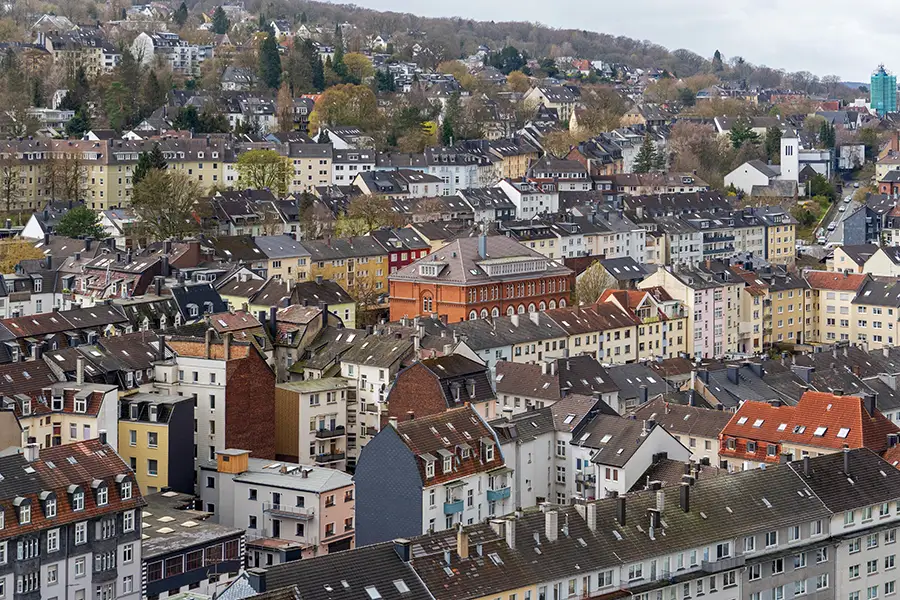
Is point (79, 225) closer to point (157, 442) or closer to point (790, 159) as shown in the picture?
point (157, 442)

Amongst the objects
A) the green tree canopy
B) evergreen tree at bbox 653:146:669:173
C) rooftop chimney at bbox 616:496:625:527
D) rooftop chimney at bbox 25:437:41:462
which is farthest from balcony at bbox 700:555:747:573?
evergreen tree at bbox 653:146:669:173

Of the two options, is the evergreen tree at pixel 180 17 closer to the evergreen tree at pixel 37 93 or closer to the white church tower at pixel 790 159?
the evergreen tree at pixel 37 93

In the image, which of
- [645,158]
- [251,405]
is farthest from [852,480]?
[645,158]

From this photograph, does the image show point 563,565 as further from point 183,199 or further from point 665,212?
point 665,212

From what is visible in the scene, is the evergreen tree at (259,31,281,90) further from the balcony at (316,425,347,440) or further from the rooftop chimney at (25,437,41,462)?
the rooftop chimney at (25,437,41,462)

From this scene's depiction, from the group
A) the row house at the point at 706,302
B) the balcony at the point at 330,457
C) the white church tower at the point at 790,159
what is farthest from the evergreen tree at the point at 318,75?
the balcony at the point at 330,457

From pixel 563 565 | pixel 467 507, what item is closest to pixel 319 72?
pixel 467 507

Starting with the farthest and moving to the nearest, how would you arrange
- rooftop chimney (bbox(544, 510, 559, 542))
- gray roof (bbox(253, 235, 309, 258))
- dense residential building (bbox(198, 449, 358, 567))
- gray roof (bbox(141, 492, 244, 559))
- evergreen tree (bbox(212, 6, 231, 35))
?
1. evergreen tree (bbox(212, 6, 231, 35))
2. gray roof (bbox(253, 235, 309, 258))
3. dense residential building (bbox(198, 449, 358, 567))
4. gray roof (bbox(141, 492, 244, 559))
5. rooftop chimney (bbox(544, 510, 559, 542))
